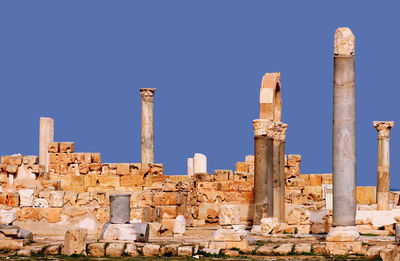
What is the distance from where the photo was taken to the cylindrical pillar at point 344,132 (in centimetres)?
2417

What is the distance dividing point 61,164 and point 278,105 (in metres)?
9.65

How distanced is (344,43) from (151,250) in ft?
20.4

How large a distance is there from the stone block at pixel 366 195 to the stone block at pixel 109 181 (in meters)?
9.03

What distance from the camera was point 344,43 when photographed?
963 inches

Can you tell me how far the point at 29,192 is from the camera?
98.4 feet

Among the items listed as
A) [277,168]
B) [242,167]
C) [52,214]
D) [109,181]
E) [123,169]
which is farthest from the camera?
[242,167]

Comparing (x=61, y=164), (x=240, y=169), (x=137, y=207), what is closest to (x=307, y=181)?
(x=240, y=169)

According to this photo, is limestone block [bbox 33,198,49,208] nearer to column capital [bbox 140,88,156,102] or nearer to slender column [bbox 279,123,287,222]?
slender column [bbox 279,123,287,222]

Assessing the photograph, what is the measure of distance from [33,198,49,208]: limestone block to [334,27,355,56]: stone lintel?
31.6 feet

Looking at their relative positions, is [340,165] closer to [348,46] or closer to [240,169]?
[348,46]

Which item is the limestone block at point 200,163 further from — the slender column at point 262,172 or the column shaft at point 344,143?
the column shaft at point 344,143

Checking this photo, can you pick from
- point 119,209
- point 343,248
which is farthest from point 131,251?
point 343,248

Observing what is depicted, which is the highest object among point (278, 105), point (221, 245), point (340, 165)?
point (278, 105)

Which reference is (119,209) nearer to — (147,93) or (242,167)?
(242,167)
